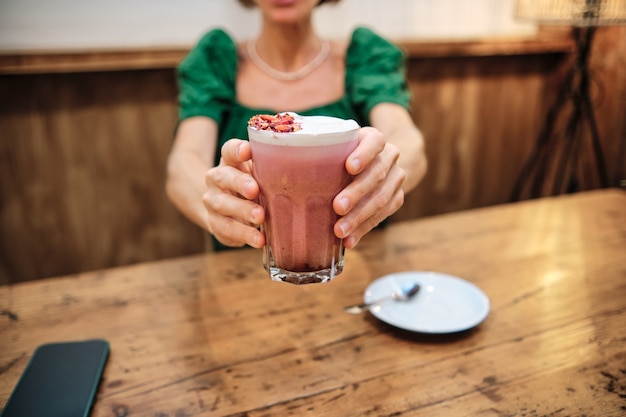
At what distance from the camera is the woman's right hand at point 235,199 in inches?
33.2

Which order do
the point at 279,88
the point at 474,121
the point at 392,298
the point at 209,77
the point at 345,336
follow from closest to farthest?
the point at 345,336
the point at 392,298
the point at 209,77
the point at 279,88
the point at 474,121

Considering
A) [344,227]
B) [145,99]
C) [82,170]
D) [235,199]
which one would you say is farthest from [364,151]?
[82,170]

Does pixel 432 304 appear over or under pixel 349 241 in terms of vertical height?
under

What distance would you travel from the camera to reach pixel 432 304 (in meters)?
1.14

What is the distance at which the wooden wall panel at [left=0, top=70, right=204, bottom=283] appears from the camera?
2.35m

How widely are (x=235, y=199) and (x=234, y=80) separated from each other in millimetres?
1039

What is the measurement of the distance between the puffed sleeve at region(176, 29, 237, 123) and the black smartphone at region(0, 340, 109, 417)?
926 millimetres

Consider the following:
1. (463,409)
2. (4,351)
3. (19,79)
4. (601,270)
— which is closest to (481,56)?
(601,270)

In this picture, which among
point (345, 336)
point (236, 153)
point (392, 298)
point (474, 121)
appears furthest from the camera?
point (474, 121)

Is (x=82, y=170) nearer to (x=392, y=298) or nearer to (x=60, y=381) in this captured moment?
(x=60, y=381)

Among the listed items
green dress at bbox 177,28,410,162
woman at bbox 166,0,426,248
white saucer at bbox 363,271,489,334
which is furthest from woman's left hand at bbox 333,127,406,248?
green dress at bbox 177,28,410,162

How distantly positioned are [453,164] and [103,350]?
2666 mm

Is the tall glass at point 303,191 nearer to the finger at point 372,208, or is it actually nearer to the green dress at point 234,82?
the finger at point 372,208

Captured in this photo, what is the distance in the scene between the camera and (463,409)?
84 cm
